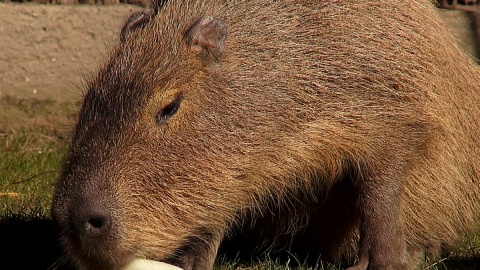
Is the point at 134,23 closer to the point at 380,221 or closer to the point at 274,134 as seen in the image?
the point at 274,134

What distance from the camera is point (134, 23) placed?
417cm

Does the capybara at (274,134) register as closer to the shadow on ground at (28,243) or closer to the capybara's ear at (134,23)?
the capybara's ear at (134,23)

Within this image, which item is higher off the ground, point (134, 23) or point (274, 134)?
point (134, 23)

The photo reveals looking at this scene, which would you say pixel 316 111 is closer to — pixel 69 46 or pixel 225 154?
pixel 225 154

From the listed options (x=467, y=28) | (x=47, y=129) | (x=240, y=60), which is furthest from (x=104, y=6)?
(x=240, y=60)

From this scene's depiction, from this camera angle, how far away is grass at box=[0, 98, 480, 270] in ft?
15.4

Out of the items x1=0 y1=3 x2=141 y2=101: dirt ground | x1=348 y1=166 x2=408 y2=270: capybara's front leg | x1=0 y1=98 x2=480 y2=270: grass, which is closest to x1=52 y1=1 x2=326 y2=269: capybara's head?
x1=348 y1=166 x2=408 y2=270: capybara's front leg

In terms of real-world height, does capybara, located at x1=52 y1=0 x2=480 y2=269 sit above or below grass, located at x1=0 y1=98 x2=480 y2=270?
above

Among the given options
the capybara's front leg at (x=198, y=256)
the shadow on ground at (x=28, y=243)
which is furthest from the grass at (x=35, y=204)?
the capybara's front leg at (x=198, y=256)

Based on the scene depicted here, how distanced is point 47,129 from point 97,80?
2.85 m

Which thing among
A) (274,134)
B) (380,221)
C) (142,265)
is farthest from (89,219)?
(380,221)

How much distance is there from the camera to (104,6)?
671 centimetres

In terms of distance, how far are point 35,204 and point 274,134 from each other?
1.85 metres

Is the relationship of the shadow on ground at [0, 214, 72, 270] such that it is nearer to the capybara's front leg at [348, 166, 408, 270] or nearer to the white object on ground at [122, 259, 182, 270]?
the white object on ground at [122, 259, 182, 270]
